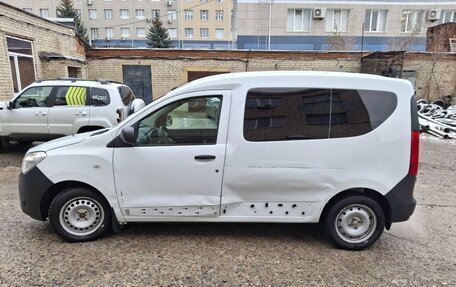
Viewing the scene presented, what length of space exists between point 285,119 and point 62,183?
8.30 feet

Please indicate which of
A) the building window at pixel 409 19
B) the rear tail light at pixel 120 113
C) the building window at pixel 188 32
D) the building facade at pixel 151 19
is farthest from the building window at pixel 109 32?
the rear tail light at pixel 120 113

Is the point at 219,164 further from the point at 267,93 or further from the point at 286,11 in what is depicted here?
the point at 286,11

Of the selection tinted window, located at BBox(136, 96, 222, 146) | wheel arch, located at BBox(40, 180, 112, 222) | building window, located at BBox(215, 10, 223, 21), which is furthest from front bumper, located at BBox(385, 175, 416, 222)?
building window, located at BBox(215, 10, 223, 21)

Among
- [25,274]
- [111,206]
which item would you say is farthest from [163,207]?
[25,274]

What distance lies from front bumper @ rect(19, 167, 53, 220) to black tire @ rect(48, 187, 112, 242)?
0.50 ft

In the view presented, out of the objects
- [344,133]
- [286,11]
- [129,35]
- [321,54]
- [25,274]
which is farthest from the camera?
[129,35]

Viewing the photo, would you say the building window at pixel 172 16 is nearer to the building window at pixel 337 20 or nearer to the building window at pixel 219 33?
the building window at pixel 219 33

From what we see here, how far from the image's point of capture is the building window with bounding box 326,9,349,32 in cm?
2955

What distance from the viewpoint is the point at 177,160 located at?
11.5 ft

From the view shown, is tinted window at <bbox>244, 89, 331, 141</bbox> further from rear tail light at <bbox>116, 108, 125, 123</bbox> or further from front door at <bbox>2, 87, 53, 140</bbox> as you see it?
front door at <bbox>2, 87, 53, 140</bbox>

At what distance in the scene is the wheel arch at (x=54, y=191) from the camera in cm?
363

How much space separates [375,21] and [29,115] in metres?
31.3

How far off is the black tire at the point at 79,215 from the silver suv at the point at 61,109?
398 centimetres

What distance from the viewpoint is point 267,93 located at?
349cm
